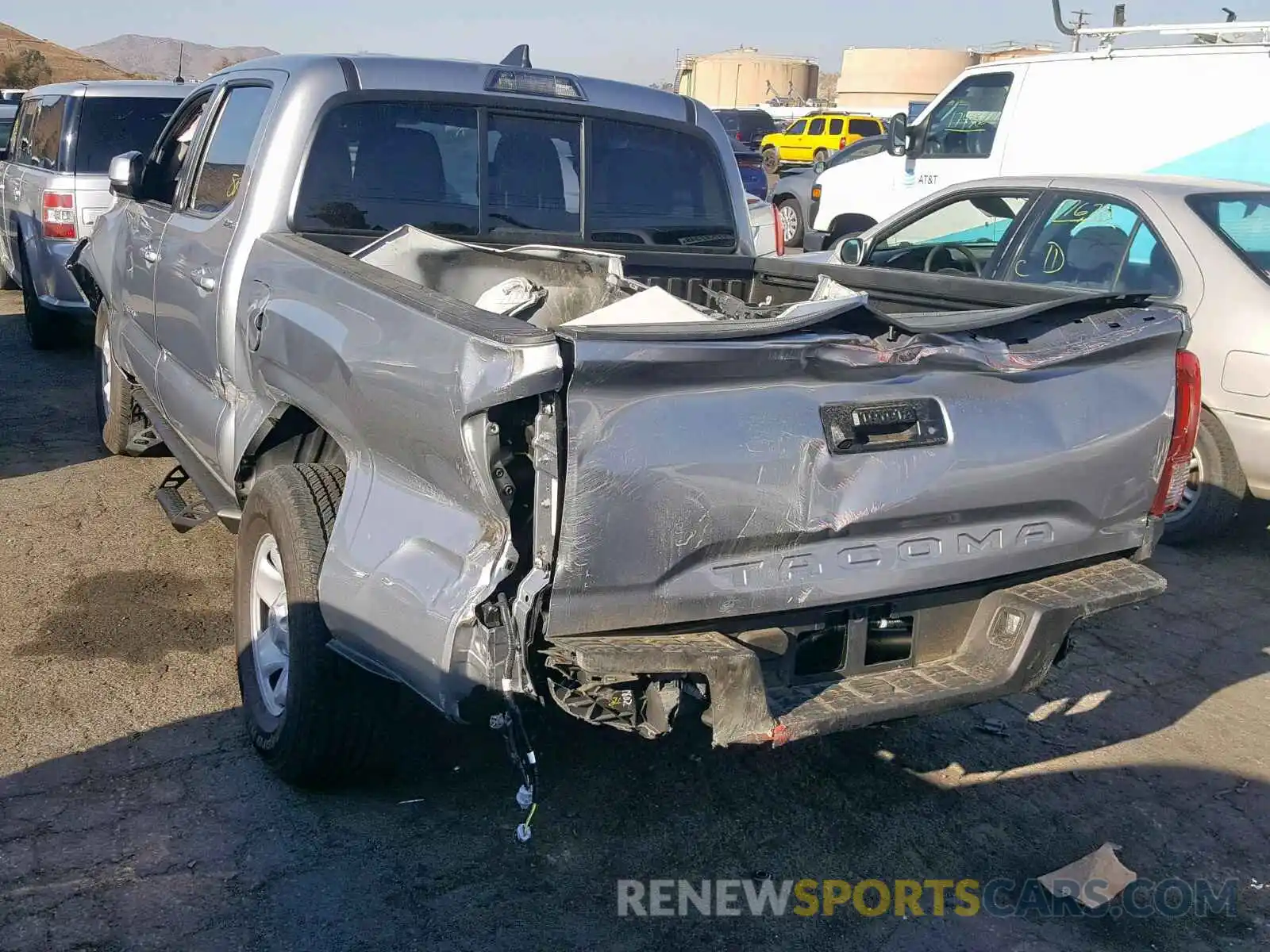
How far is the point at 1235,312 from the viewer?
18.1ft

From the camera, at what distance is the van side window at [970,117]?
1023cm

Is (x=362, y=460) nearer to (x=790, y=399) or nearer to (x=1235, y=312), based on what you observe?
(x=790, y=399)

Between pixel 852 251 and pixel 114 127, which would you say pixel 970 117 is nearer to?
pixel 852 251

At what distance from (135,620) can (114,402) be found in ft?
7.01

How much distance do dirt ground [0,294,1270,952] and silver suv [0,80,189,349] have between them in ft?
15.1

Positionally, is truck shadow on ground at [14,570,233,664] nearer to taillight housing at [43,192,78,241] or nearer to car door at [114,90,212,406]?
car door at [114,90,212,406]

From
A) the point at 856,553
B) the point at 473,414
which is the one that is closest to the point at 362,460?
the point at 473,414

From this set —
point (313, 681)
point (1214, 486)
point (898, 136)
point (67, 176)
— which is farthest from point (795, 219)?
point (313, 681)

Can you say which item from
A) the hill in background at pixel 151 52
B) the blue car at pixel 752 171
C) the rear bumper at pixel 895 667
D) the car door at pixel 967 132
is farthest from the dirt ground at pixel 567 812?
the hill in background at pixel 151 52

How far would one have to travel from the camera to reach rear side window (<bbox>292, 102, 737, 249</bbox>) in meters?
4.22

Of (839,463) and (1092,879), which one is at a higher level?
(839,463)

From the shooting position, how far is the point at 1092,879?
3248mm

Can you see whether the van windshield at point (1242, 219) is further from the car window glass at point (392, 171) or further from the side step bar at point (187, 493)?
the side step bar at point (187, 493)

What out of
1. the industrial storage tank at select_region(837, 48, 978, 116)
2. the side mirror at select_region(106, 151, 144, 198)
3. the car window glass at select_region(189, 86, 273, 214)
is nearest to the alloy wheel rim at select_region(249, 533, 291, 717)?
the car window glass at select_region(189, 86, 273, 214)
